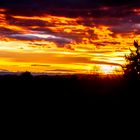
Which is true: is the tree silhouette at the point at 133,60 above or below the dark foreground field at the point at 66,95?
above

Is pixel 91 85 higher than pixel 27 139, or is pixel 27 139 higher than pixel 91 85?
pixel 91 85

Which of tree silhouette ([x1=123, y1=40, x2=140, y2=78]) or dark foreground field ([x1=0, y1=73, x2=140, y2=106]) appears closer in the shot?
dark foreground field ([x1=0, y1=73, x2=140, y2=106])

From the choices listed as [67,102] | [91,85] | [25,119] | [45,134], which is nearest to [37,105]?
[67,102]

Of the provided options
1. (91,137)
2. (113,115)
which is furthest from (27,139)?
(113,115)

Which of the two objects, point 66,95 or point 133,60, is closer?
point 66,95

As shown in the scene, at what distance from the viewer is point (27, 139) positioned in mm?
13875

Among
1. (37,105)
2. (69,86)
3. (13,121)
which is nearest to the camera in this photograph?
(13,121)

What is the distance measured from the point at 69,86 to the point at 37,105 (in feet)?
24.0

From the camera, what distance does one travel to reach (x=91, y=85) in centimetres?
2864

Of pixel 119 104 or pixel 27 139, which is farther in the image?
pixel 119 104

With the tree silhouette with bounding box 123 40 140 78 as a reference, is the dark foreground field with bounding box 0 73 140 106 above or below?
below

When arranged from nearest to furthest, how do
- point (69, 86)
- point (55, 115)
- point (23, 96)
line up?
point (55, 115) → point (23, 96) → point (69, 86)

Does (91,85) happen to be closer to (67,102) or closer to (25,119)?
(67,102)

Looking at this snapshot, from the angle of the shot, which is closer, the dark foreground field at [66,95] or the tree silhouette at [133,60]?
Answer: the dark foreground field at [66,95]
